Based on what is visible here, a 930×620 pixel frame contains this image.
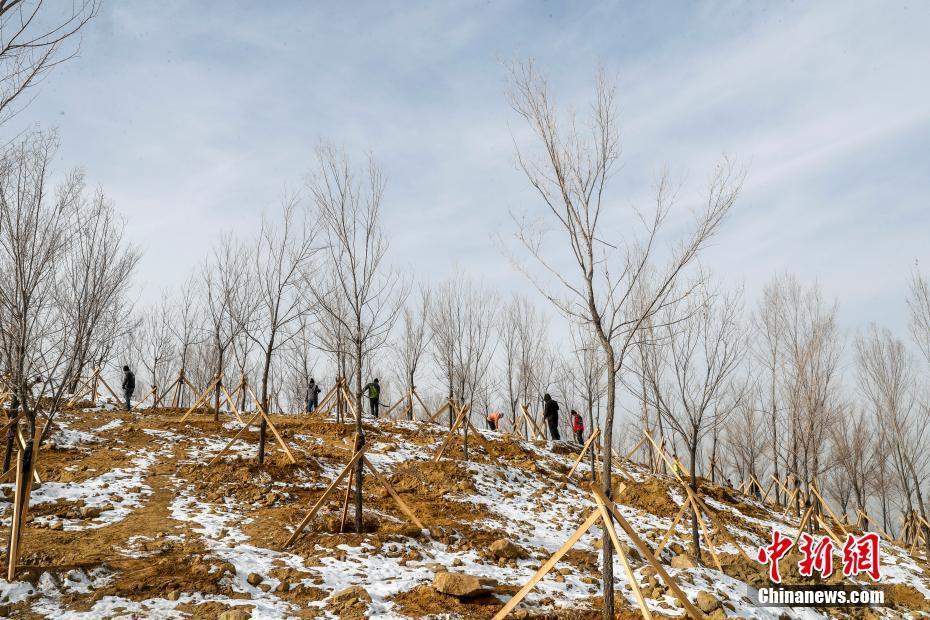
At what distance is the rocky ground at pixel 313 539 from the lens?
18.7 ft

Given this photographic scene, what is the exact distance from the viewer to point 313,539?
7613 millimetres

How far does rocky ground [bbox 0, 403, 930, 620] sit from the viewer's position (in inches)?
225

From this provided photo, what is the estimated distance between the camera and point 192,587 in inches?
226

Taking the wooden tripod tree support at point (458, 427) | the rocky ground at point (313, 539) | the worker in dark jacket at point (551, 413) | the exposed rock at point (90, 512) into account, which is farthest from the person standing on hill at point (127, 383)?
the worker in dark jacket at point (551, 413)

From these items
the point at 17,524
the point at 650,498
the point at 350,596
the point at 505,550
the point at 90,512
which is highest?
the point at 17,524

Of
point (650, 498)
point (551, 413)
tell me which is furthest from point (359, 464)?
point (551, 413)

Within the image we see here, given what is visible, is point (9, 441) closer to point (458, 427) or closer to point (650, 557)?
point (458, 427)

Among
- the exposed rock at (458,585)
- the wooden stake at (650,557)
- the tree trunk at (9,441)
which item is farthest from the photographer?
the tree trunk at (9,441)

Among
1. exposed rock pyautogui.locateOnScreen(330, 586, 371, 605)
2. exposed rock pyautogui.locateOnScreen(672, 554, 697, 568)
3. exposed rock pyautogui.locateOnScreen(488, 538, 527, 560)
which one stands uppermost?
exposed rock pyautogui.locateOnScreen(330, 586, 371, 605)

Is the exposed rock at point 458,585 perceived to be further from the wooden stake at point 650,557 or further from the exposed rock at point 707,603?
the exposed rock at point 707,603

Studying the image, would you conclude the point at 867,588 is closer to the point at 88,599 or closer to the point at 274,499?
the point at 274,499

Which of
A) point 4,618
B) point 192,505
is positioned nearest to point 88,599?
point 4,618

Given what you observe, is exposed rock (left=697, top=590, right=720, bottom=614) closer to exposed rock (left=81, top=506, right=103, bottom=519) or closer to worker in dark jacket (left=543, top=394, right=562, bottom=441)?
exposed rock (left=81, top=506, right=103, bottom=519)

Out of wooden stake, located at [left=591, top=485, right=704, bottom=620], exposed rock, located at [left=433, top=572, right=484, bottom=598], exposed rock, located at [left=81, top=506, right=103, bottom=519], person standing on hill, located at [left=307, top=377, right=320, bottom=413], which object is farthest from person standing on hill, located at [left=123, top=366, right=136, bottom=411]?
wooden stake, located at [left=591, top=485, right=704, bottom=620]
